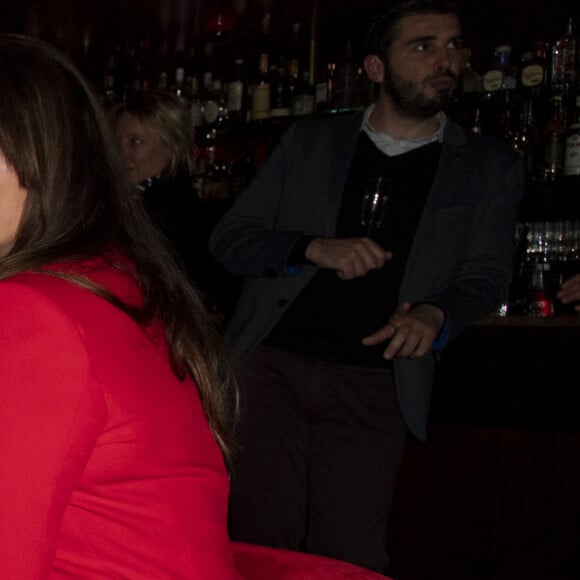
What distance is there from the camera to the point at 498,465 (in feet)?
7.34

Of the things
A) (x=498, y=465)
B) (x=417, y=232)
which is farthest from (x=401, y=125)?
(x=498, y=465)

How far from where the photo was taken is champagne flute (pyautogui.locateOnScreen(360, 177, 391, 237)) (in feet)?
5.66

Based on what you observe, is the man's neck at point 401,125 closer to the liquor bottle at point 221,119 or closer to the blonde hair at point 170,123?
the blonde hair at point 170,123

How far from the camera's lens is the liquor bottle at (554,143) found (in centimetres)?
285

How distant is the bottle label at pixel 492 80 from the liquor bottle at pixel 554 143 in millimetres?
203

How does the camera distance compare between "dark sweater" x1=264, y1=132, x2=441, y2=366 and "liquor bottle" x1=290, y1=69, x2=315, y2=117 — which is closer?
"dark sweater" x1=264, y1=132, x2=441, y2=366

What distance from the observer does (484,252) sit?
1.76 meters

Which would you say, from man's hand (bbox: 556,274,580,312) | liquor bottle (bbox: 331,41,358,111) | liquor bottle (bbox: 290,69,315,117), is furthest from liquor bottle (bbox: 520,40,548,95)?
man's hand (bbox: 556,274,580,312)

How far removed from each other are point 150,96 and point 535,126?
54.2 inches

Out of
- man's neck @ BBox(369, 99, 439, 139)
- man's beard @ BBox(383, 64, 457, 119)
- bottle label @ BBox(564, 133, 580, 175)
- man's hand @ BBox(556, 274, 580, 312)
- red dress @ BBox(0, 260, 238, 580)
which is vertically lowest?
man's hand @ BBox(556, 274, 580, 312)

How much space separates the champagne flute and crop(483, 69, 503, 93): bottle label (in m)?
1.41

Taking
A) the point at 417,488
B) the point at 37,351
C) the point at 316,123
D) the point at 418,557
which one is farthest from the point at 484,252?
the point at 37,351

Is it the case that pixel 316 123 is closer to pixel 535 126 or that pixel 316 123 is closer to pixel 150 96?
pixel 150 96

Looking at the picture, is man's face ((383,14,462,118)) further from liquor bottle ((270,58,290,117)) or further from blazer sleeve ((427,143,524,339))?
liquor bottle ((270,58,290,117))
